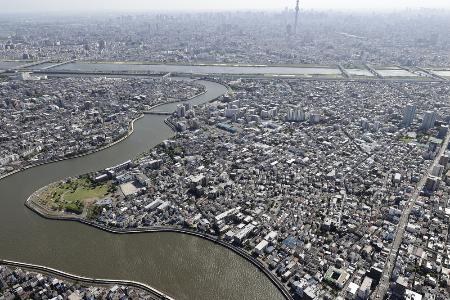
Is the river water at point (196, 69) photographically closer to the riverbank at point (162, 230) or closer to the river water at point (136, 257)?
the riverbank at point (162, 230)

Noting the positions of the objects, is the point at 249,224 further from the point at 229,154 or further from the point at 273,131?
the point at 273,131

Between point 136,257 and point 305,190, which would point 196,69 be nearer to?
point 305,190

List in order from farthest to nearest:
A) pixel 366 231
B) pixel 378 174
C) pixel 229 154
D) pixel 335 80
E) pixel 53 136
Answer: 1. pixel 335 80
2. pixel 53 136
3. pixel 229 154
4. pixel 378 174
5. pixel 366 231

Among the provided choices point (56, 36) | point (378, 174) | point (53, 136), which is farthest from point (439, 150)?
point (56, 36)

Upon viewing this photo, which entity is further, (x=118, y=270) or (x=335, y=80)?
(x=335, y=80)

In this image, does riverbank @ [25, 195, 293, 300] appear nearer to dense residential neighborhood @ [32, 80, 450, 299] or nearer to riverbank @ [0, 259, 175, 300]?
dense residential neighborhood @ [32, 80, 450, 299]

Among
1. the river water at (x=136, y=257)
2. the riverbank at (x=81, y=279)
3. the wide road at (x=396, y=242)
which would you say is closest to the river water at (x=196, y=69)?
the wide road at (x=396, y=242)
